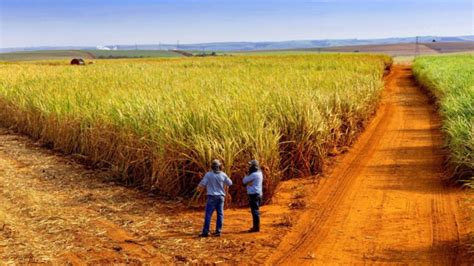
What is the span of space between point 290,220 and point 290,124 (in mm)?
2980

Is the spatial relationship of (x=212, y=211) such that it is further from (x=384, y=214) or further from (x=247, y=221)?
(x=384, y=214)

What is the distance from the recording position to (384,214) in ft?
23.8


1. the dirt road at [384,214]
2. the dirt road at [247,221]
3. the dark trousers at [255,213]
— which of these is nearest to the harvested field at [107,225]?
the dirt road at [247,221]

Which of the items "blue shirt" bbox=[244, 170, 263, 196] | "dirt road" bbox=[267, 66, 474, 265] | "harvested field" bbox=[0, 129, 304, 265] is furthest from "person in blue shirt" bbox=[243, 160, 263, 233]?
"dirt road" bbox=[267, 66, 474, 265]

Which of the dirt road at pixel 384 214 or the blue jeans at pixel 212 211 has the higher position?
the blue jeans at pixel 212 211

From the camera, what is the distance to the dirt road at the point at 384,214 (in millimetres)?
5848

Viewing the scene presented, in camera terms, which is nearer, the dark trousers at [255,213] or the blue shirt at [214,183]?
the blue shirt at [214,183]

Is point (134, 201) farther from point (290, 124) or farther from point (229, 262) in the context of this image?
point (290, 124)

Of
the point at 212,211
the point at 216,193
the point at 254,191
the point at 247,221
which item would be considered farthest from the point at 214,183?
the point at 247,221

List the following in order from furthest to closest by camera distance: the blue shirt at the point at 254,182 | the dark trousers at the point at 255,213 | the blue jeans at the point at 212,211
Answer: the blue shirt at the point at 254,182, the dark trousers at the point at 255,213, the blue jeans at the point at 212,211

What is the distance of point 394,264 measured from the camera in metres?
5.54

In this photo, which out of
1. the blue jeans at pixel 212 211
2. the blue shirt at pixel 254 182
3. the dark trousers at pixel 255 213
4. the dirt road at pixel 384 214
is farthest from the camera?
the blue shirt at pixel 254 182

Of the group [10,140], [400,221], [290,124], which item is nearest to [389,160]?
[290,124]

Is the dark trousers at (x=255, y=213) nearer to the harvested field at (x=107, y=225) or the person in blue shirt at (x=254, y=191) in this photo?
the person in blue shirt at (x=254, y=191)
